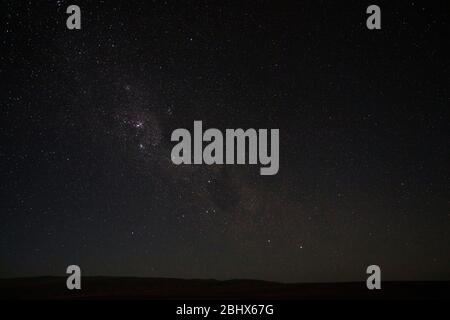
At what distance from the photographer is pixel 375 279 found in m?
6.07

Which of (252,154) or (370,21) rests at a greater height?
(370,21)
